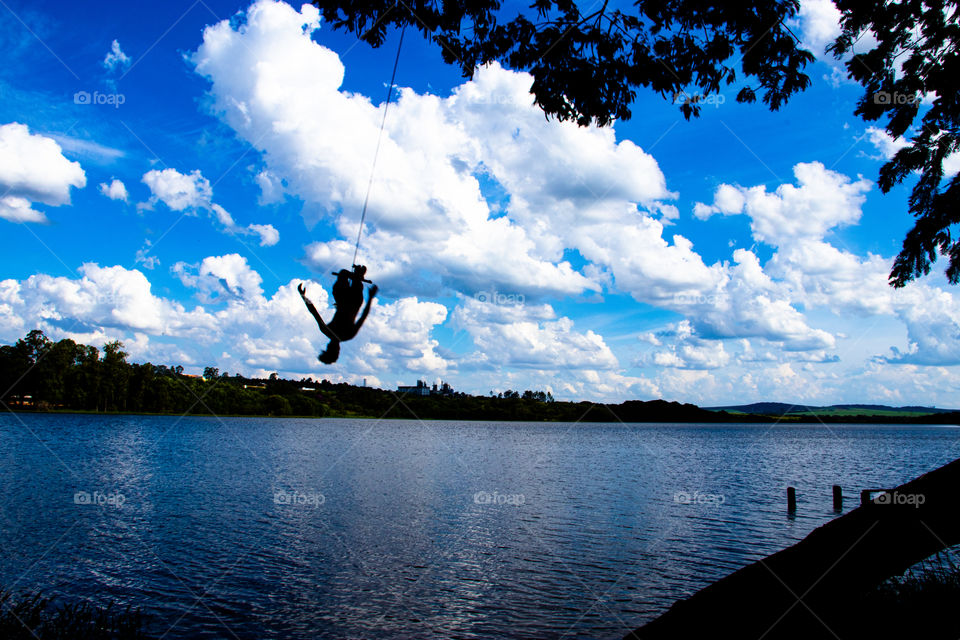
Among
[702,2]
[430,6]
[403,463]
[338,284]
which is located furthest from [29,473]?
[702,2]

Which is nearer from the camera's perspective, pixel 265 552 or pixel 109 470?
pixel 265 552

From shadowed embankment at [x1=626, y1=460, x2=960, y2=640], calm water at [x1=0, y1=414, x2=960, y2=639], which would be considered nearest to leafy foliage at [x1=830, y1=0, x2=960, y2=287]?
shadowed embankment at [x1=626, y1=460, x2=960, y2=640]

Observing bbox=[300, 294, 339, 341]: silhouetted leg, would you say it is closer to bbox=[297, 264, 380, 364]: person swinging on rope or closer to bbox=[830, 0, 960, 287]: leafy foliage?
bbox=[297, 264, 380, 364]: person swinging on rope

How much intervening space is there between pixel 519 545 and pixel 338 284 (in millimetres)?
17940

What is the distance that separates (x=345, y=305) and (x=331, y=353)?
95 cm

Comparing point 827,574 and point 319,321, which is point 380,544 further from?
point 827,574

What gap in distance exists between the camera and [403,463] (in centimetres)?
5700

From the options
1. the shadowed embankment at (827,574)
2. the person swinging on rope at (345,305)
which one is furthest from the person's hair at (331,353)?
the shadowed embankment at (827,574)

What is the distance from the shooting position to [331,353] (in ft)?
29.7

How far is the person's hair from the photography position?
9023 mm

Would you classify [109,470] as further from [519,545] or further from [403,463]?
[519,545]

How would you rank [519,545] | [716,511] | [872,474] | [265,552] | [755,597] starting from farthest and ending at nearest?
[872,474], [716,511], [519,545], [265,552], [755,597]

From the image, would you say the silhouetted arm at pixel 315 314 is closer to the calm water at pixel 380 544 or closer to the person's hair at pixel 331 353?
the person's hair at pixel 331 353

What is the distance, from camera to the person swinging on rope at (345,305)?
8555 millimetres
